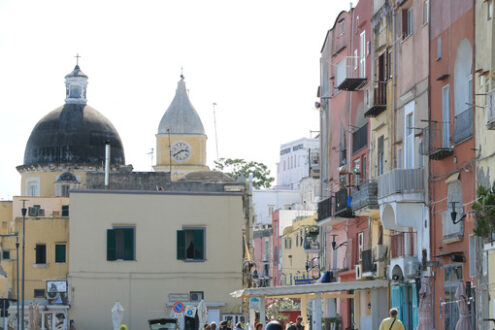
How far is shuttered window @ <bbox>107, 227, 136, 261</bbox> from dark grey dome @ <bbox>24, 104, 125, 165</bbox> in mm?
41441

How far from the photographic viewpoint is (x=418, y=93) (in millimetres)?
36094

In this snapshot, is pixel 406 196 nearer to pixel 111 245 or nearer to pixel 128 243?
pixel 128 243

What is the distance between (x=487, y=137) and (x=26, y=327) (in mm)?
28637

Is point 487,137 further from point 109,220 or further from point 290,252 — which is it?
point 290,252

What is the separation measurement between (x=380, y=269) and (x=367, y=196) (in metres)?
2.59

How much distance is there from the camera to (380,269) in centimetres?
4069

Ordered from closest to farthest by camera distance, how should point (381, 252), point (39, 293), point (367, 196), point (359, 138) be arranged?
point (367, 196)
point (381, 252)
point (359, 138)
point (39, 293)

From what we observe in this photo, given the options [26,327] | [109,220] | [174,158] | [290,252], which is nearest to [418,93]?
[109,220]

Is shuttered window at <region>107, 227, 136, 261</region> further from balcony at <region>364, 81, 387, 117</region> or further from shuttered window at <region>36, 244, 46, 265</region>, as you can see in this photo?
balcony at <region>364, 81, 387, 117</region>

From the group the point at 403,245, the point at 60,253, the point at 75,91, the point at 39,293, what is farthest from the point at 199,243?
the point at 75,91

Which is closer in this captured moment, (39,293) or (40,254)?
(40,254)

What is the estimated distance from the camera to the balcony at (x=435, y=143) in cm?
3294

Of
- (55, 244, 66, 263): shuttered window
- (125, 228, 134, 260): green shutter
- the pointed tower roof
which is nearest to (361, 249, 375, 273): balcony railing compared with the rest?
(125, 228, 134, 260): green shutter

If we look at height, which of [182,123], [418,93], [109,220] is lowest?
[109,220]
